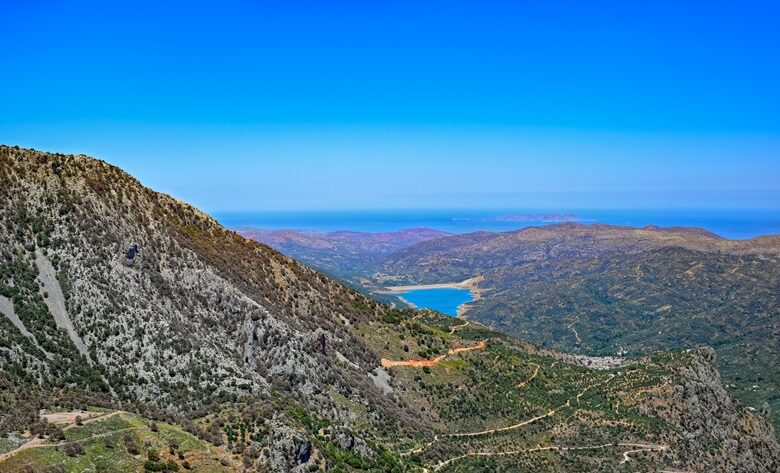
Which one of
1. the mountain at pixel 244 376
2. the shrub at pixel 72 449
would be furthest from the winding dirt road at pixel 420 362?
the shrub at pixel 72 449

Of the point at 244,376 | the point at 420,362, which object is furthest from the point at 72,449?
the point at 420,362

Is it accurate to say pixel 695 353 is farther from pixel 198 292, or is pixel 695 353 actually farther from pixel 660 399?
pixel 198 292

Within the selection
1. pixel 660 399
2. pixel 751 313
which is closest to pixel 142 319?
pixel 660 399

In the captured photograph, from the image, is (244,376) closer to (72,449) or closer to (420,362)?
(72,449)

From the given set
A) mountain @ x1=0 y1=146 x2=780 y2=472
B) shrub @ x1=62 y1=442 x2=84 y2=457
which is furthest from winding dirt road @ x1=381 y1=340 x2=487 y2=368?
shrub @ x1=62 y1=442 x2=84 y2=457

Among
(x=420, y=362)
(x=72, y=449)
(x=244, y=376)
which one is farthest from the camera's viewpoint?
(x=420, y=362)

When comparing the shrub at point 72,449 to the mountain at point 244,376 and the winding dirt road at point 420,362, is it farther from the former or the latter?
the winding dirt road at point 420,362

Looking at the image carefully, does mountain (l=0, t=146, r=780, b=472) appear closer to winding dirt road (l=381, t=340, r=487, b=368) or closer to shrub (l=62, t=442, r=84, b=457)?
shrub (l=62, t=442, r=84, b=457)

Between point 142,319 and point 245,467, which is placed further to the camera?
point 142,319
